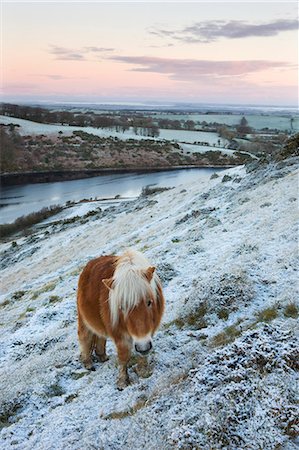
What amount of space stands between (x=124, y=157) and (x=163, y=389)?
8367cm

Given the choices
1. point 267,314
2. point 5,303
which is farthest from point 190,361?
point 5,303

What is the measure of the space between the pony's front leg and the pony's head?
332 millimetres

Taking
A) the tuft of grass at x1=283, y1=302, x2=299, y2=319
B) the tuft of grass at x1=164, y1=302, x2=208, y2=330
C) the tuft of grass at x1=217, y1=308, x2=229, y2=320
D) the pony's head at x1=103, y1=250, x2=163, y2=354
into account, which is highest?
the pony's head at x1=103, y1=250, x2=163, y2=354

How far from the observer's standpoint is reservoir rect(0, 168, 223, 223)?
152 feet

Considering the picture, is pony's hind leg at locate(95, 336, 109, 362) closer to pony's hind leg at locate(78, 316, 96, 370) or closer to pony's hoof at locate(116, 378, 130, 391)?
pony's hind leg at locate(78, 316, 96, 370)

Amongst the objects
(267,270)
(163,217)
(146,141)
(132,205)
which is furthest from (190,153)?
(267,270)

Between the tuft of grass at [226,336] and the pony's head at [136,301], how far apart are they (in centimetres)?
147

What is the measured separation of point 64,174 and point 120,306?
69163 millimetres

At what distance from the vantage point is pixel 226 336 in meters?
7.17

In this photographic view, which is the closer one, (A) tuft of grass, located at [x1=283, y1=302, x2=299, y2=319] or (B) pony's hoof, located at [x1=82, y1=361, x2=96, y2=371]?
(A) tuft of grass, located at [x1=283, y1=302, x2=299, y2=319]

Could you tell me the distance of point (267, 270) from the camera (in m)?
9.18

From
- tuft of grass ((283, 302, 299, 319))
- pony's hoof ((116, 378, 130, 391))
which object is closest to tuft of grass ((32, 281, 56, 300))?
pony's hoof ((116, 378, 130, 391))

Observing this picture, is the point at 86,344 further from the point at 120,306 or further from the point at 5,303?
the point at 5,303

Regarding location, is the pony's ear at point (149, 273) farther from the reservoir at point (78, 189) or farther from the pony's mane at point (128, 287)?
the reservoir at point (78, 189)
